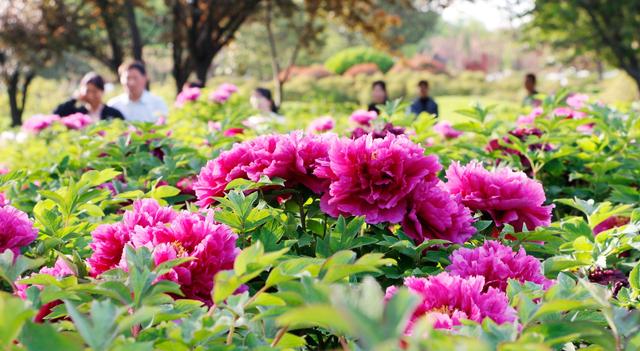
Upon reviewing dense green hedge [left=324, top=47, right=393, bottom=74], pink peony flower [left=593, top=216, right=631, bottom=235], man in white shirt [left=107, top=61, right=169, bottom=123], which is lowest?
dense green hedge [left=324, top=47, right=393, bottom=74]

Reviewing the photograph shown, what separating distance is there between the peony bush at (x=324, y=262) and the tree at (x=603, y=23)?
15918 mm

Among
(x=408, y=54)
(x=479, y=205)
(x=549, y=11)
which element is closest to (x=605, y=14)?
(x=549, y=11)

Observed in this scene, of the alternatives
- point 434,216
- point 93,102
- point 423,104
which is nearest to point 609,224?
point 434,216

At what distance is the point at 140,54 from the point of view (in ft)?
40.2

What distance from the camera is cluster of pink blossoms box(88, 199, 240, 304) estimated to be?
115 cm

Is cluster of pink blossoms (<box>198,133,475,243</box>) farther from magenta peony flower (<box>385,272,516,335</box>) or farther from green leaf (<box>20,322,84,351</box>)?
green leaf (<box>20,322,84,351</box>)

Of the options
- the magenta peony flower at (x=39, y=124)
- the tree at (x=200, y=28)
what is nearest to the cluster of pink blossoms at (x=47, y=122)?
the magenta peony flower at (x=39, y=124)

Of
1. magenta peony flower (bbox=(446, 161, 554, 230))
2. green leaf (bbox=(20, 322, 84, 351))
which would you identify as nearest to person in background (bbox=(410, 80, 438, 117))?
magenta peony flower (bbox=(446, 161, 554, 230))

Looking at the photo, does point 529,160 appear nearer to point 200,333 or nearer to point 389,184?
point 389,184

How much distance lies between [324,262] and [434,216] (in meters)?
0.47

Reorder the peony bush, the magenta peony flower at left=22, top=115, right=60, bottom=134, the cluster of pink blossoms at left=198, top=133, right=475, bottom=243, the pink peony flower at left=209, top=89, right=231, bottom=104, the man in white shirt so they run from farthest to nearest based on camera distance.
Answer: the man in white shirt, the pink peony flower at left=209, top=89, right=231, bottom=104, the magenta peony flower at left=22, top=115, right=60, bottom=134, the cluster of pink blossoms at left=198, top=133, right=475, bottom=243, the peony bush

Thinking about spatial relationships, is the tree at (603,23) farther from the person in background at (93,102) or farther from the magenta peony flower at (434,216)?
the magenta peony flower at (434,216)

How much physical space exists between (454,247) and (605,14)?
1713cm

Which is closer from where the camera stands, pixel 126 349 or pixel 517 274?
pixel 126 349
